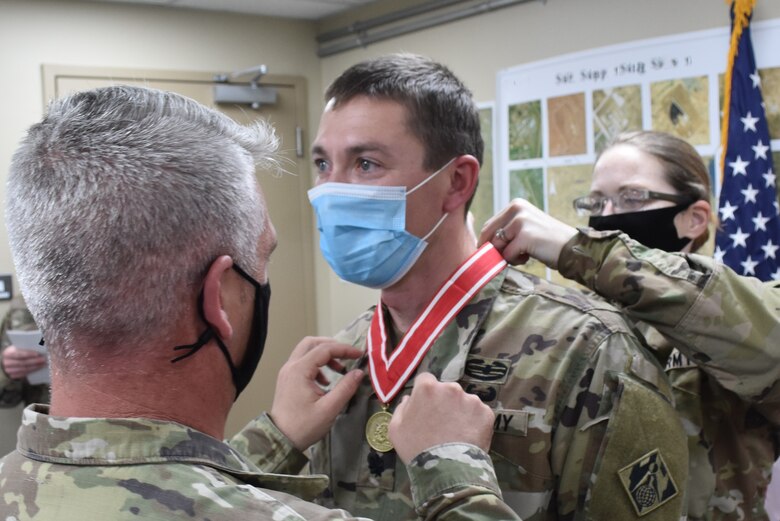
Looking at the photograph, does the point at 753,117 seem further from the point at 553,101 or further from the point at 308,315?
the point at 308,315

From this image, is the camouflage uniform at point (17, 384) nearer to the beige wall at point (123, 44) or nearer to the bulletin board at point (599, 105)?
the beige wall at point (123, 44)

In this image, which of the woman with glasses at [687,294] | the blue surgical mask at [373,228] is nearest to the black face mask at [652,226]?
the woman with glasses at [687,294]

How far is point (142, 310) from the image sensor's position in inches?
35.6

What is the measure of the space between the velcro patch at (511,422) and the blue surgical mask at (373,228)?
35 centimetres

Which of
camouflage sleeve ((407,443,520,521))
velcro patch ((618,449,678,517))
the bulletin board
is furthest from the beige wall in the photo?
velcro patch ((618,449,678,517))

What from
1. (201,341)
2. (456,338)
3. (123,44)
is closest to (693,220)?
(456,338)

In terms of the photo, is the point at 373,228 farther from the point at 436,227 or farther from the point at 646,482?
the point at 646,482

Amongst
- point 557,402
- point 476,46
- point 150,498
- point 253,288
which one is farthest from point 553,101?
point 150,498

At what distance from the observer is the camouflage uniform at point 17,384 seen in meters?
3.15

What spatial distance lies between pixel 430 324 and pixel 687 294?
47cm

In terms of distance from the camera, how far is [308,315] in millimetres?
4594

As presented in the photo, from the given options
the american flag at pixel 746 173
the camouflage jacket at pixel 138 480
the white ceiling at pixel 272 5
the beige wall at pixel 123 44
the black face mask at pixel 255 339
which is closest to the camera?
the camouflage jacket at pixel 138 480

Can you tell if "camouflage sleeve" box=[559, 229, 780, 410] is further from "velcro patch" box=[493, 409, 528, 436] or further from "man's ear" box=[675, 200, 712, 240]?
"man's ear" box=[675, 200, 712, 240]

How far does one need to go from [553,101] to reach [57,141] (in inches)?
105
